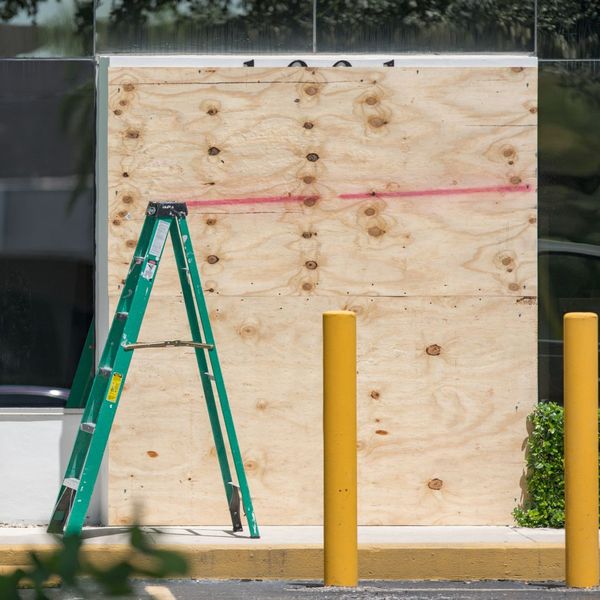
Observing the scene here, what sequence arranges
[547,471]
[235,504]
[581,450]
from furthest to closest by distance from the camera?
[547,471]
[235,504]
[581,450]

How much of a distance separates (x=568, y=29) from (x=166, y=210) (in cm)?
299

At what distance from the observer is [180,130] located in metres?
7.44

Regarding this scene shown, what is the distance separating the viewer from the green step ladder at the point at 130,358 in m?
6.45

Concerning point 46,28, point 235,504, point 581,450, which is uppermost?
point 46,28

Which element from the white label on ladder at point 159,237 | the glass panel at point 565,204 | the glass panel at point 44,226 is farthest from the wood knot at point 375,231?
the glass panel at point 44,226

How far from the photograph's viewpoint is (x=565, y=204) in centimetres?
775

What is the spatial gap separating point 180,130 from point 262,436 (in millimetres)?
1886

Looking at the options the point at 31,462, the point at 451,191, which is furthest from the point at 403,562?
the point at 31,462

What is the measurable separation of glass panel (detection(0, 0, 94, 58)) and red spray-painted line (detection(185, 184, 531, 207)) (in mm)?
1257

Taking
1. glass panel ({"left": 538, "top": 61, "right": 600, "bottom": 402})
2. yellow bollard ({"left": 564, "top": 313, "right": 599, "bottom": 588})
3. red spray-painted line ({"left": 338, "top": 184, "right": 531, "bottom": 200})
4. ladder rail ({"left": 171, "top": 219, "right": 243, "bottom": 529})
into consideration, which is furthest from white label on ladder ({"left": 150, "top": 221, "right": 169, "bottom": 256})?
glass panel ({"left": 538, "top": 61, "right": 600, "bottom": 402})

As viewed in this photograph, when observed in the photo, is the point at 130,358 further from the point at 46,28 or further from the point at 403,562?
the point at 46,28

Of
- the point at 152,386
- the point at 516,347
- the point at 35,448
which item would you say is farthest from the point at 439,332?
the point at 35,448

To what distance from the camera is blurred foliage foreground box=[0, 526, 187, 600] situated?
1.14 metres

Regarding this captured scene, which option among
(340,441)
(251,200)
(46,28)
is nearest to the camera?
(340,441)
